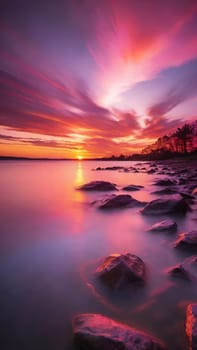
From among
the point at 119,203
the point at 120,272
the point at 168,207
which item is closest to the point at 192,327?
the point at 120,272

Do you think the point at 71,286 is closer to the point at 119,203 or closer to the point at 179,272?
the point at 179,272

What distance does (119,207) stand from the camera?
7.86 metres

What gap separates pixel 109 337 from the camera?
1.75 metres

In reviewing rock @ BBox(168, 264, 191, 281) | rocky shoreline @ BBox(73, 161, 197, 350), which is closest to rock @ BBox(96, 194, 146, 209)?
rocky shoreline @ BBox(73, 161, 197, 350)

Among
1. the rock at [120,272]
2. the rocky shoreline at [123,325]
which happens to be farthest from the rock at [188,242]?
the rock at [120,272]

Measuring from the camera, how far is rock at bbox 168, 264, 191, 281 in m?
2.91

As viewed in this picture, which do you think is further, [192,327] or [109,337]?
[192,327]

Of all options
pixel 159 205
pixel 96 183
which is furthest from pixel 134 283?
pixel 96 183

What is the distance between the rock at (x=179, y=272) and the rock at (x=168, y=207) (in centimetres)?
363

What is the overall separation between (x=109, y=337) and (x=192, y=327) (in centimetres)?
80

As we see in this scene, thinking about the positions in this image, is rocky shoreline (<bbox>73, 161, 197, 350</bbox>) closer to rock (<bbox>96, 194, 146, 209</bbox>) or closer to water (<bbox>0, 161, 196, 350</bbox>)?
water (<bbox>0, 161, 196, 350</bbox>)

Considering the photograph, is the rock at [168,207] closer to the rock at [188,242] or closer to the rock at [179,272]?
the rock at [188,242]

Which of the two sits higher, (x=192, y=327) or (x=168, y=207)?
(x=192, y=327)

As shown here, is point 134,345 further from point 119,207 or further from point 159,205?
point 119,207
